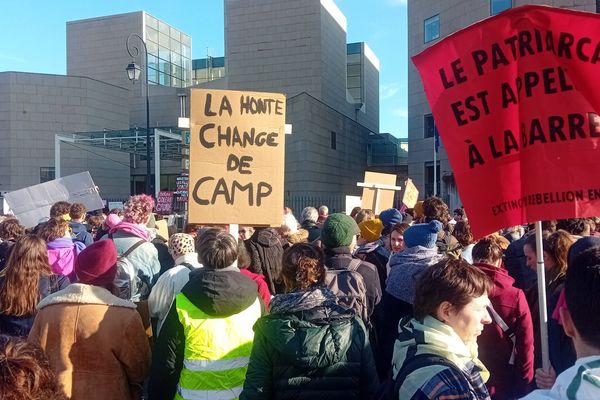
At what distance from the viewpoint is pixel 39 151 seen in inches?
1329

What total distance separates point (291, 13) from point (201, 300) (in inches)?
1135

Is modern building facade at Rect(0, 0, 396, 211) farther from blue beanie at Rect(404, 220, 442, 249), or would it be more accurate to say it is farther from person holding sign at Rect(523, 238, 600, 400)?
person holding sign at Rect(523, 238, 600, 400)

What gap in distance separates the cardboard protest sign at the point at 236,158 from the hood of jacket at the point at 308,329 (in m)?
1.96

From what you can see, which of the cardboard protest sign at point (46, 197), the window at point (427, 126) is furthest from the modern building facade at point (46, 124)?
the cardboard protest sign at point (46, 197)

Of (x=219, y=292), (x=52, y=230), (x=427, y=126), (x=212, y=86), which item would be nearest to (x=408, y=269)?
(x=219, y=292)

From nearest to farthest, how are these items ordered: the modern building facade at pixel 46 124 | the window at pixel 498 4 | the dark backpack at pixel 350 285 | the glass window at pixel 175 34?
the dark backpack at pixel 350 285, the window at pixel 498 4, the modern building facade at pixel 46 124, the glass window at pixel 175 34

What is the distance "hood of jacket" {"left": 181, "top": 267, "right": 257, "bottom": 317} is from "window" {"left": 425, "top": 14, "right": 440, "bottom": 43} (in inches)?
1075

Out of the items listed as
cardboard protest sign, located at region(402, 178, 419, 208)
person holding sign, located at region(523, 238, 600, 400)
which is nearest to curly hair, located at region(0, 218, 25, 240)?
person holding sign, located at region(523, 238, 600, 400)

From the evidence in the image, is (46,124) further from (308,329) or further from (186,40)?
(308,329)

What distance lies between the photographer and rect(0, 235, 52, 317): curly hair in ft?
11.1

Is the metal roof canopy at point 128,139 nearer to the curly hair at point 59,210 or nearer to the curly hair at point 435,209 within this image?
the curly hair at point 59,210

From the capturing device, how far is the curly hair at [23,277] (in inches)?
133

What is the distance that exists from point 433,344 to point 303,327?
2.28 ft

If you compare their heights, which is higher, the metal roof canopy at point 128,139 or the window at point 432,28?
the window at point 432,28
